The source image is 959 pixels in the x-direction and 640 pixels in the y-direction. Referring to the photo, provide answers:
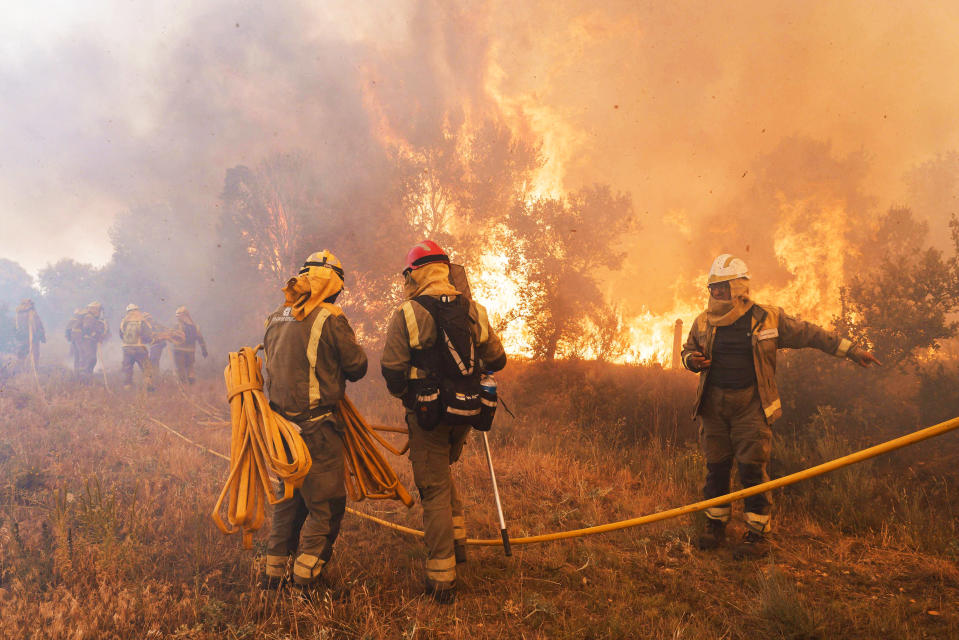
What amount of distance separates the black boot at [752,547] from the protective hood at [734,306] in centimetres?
175

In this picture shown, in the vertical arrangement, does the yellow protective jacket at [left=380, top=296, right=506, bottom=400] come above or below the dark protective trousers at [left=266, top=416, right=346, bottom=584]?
above

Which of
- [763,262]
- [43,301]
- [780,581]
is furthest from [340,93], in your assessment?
[43,301]

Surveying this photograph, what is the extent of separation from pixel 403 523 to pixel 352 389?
8.28m

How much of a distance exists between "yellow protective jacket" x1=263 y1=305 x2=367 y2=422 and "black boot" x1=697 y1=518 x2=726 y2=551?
3196 mm

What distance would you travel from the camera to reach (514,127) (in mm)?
17359

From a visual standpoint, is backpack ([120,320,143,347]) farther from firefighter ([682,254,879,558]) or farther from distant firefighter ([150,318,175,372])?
firefighter ([682,254,879,558])

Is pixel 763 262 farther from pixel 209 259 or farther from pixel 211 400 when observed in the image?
pixel 209 259

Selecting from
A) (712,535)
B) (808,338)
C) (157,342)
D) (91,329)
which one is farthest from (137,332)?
(808,338)

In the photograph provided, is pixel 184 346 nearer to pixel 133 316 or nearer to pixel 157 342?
pixel 133 316

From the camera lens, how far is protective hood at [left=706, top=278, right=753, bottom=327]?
172 inches

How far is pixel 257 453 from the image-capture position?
3475mm

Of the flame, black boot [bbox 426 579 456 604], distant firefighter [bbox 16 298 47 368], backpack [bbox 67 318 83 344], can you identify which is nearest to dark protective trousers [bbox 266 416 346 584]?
black boot [bbox 426 579 456 604]

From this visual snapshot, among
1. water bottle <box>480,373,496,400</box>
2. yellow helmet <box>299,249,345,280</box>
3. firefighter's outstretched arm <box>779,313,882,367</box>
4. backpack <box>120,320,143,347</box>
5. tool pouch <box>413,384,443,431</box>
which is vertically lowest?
tool pouch <box>413,384,443,431</box>

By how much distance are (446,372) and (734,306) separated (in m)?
2.57
